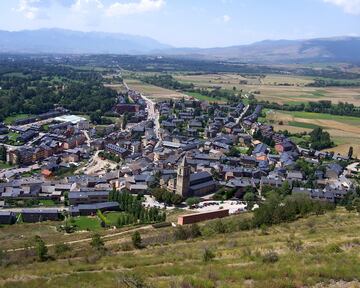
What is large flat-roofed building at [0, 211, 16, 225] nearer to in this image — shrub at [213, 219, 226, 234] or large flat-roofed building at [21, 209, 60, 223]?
large flat-roofed building at [21, 209, 60, 223]

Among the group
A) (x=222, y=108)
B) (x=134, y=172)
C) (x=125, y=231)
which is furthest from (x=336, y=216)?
(x=222, y=108)

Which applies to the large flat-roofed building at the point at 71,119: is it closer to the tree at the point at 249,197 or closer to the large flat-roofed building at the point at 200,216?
the tree at the point at 249,197

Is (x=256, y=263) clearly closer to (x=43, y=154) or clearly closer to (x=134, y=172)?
(x=134, y=172)

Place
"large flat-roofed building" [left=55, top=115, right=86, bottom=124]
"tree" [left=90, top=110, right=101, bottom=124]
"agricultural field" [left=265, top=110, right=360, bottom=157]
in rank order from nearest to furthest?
"agricultural field" [left=265, top=110, right=360, bottom=157]
"large flat-roofed building" [left=55, top=115, right=86, bottom=124]
"tree" [left=90, top=110, right=101, bottom=124]

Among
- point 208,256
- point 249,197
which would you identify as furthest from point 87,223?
point 208,256

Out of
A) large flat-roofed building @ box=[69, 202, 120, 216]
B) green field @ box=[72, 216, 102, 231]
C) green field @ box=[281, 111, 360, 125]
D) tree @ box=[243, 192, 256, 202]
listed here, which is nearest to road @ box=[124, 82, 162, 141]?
tree @ box=[243, 192, 256, 202]

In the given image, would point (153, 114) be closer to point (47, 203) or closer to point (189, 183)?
point (189, 183)
